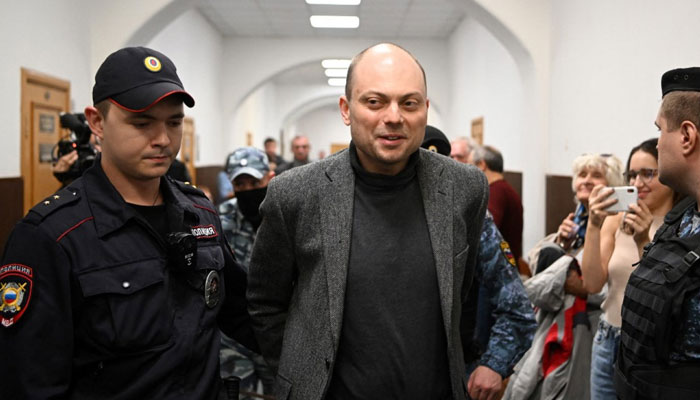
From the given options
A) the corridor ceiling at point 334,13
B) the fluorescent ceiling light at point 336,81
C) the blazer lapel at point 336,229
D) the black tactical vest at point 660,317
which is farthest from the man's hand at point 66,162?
the fluorescent ceiling light at point 336,81

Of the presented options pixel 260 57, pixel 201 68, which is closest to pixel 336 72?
pixel 260 57

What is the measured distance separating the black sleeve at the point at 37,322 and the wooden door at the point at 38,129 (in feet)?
13.0

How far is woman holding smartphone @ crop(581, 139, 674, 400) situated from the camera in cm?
258

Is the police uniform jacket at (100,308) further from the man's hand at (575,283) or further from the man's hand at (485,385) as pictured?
the man's hand at (575,283)

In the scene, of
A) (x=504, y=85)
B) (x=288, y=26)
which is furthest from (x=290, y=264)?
(x=288, y=26)

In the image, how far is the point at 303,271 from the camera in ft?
5.78

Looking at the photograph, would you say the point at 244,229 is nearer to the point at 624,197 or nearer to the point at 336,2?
the point at 624,197

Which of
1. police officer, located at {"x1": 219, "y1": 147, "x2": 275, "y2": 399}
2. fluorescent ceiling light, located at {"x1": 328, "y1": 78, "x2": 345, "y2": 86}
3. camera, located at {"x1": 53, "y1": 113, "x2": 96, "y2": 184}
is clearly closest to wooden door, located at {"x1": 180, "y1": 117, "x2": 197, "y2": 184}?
camera, located at {"x1": 53, "y1": 113, "x2": 96, "y2": 184}

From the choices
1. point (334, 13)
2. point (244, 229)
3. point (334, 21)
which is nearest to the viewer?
point (244, 229)

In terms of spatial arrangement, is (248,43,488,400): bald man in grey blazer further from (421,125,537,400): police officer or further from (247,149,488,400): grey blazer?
(421,125,537,400): police officer

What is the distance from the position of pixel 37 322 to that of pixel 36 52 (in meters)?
4.51

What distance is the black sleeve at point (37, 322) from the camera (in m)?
1.41

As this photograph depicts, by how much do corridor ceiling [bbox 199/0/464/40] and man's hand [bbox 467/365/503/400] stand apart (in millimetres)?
7163

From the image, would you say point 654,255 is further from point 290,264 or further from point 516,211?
point 516,211
